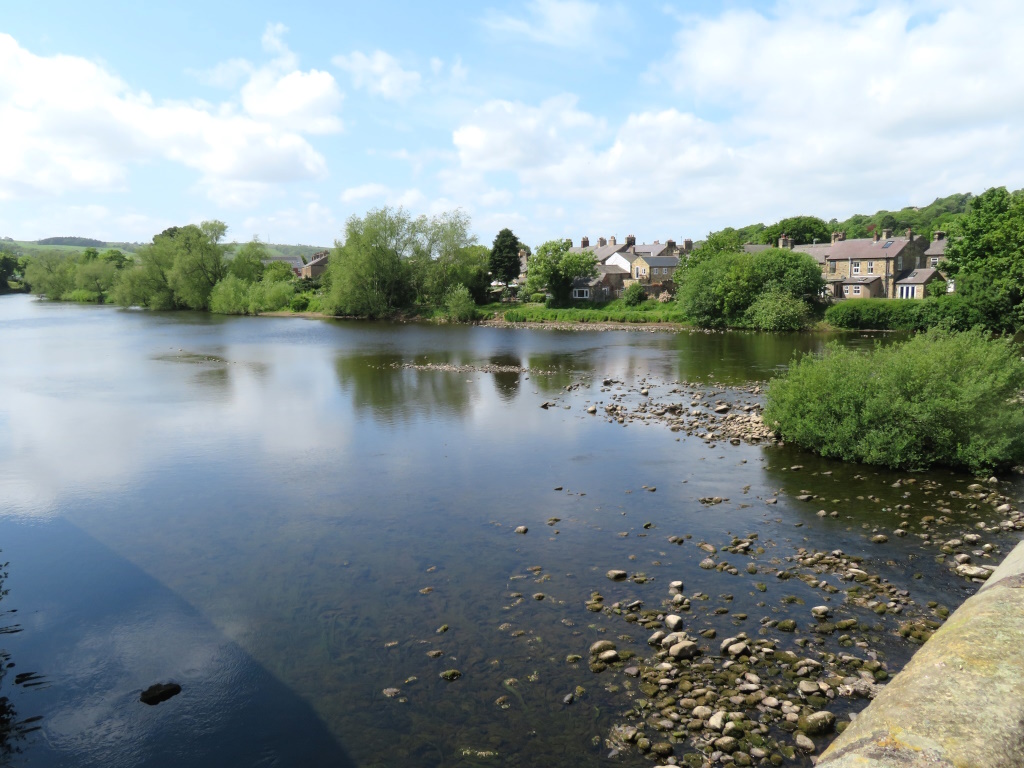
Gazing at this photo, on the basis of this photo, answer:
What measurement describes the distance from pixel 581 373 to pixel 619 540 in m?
26.7

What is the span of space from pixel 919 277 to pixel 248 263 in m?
93.4

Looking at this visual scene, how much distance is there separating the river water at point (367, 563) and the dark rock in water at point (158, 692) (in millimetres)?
125

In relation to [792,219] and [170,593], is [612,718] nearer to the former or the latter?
[170,593]

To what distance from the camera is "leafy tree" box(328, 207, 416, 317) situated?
87375 mm

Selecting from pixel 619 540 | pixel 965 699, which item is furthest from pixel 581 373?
pixel 965 699

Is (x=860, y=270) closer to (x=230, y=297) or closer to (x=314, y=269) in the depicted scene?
(x=230, y=297)

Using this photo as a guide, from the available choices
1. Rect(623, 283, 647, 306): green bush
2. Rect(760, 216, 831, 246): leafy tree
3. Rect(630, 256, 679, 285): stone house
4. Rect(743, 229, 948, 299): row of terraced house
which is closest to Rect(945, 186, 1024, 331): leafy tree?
Rect(743, 229, 948, 299): row of terraced house

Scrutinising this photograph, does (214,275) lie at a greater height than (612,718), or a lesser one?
greater

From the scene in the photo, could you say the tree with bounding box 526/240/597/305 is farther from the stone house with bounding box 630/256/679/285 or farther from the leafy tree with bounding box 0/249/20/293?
the leafy tree with bounding box 0/249/20/293

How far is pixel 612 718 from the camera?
9.13 meters

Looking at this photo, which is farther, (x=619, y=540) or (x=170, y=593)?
(x=619, y=540)

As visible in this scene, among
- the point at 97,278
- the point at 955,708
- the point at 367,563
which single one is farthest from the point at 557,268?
the point at 97,278

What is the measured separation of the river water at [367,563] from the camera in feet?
30.9

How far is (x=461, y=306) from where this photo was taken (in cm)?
8450
